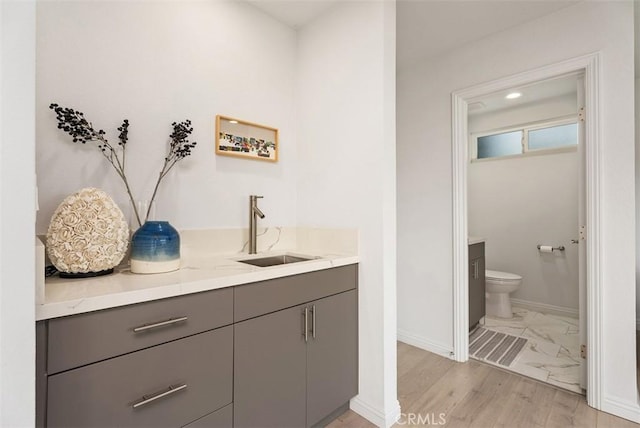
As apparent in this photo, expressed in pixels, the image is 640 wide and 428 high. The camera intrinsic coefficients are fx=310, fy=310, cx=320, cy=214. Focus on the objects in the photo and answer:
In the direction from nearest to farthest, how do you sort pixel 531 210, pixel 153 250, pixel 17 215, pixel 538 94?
pixel 17 215 → pixel 153 250 → pixel 538 94 → pixel 531 210

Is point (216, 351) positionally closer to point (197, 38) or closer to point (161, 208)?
point (161, 208)

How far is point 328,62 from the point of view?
201 centimetres

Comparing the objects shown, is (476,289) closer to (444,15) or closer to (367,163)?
(367,163)

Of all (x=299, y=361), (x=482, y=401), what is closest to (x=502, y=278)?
(x=482, y=401)

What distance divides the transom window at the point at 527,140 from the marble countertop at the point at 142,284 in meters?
3.42

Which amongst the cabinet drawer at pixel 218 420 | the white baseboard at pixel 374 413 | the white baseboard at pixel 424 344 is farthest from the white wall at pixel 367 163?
the white baseboard at pixel 424 344

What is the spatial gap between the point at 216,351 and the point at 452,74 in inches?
102

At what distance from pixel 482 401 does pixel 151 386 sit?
6.11 ft

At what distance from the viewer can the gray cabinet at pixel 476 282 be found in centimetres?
273

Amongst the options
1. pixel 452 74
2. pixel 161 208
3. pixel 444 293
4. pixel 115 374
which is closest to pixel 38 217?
pixel 161 208

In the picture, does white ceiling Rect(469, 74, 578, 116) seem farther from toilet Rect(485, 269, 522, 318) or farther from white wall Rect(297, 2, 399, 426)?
toilet Rect(485, 269, 522, 318)

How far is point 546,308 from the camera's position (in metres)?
3.57

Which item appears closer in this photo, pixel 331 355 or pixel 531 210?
pixel 331 355

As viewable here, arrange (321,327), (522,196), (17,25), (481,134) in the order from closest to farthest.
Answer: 1. (17,25)
2. (321,327)
3. (522,196)
4. (481,134)
